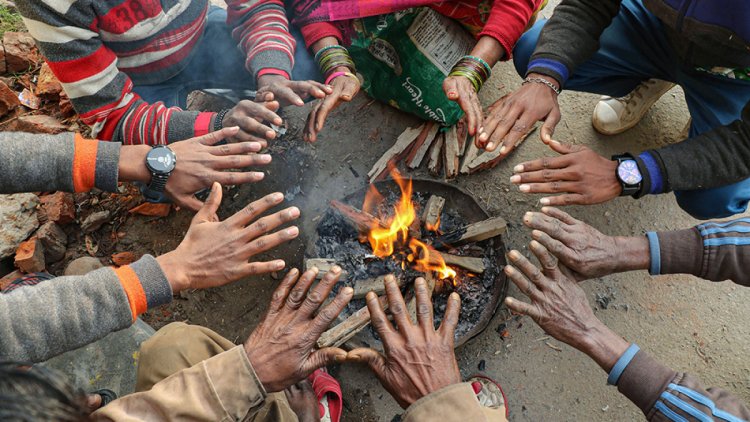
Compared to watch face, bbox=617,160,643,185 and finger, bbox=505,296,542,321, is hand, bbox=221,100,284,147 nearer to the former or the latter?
finger, bbox=505,296,542,321

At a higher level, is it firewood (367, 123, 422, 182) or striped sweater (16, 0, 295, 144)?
striped sweater (16, 0, 295, 144)

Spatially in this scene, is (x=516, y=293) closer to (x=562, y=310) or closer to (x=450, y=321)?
(x=562, y=310)

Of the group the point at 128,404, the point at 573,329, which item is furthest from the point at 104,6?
the point at 573,329

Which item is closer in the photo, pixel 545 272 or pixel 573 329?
pixel 573 329

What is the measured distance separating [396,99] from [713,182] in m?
2.34

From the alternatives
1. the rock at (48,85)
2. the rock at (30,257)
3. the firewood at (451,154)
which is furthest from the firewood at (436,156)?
the rock at (48,85)

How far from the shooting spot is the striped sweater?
2670mm

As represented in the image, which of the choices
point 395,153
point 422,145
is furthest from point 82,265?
point 422,145

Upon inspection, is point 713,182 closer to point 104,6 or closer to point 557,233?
point 557,233

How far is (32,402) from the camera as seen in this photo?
1374mm

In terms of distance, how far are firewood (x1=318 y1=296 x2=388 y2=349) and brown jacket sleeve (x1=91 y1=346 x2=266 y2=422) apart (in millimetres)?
785

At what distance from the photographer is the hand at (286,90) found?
316cm

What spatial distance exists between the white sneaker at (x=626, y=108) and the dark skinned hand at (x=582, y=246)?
64.8 inches

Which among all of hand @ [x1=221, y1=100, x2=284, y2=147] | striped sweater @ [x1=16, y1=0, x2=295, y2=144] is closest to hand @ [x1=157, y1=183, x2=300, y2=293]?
hand @ [x1=221, y1=100, x2=284, y2=147]
